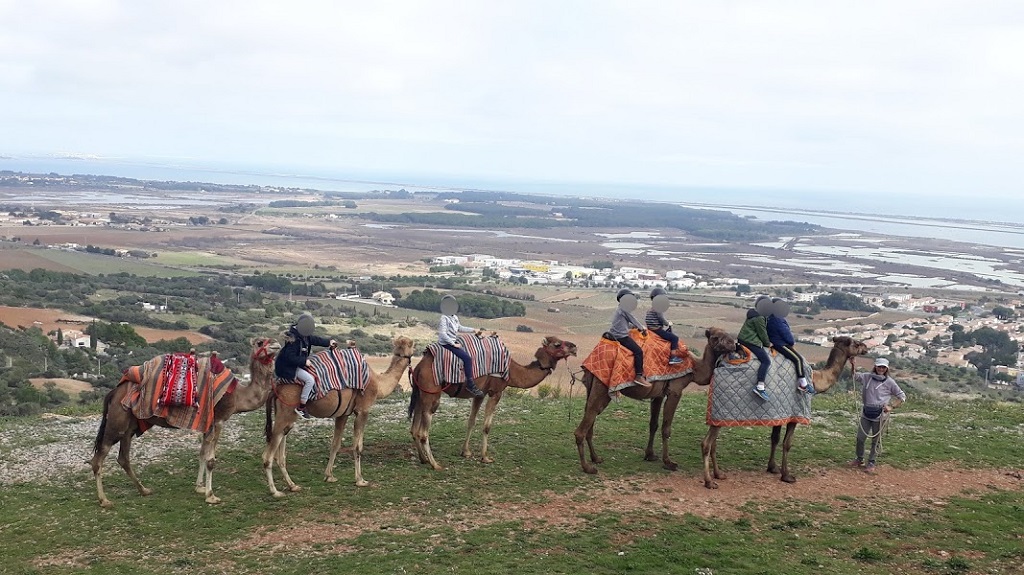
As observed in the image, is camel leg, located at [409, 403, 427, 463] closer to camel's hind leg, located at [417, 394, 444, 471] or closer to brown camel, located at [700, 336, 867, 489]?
camel's hind leg, located at [417, 394, 444, 471]

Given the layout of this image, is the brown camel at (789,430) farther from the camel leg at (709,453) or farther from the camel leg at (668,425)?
the camel leg at (668,425)

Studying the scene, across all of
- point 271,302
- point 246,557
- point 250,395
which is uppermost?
point 250,395

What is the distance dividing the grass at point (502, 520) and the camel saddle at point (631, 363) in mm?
1525

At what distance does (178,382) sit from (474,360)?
451 centimetres

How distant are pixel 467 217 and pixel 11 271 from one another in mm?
114959

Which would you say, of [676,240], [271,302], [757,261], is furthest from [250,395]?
[676,240]

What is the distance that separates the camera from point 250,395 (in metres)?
12.0

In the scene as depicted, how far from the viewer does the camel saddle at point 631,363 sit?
1285 centimetres

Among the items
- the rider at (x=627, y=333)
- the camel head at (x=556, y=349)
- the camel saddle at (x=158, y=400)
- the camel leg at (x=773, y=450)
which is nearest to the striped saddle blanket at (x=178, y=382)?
the camel saddle at (x=158, y=400)

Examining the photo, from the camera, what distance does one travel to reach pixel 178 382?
37.7 ft

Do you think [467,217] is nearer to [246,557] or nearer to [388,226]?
[388,226]

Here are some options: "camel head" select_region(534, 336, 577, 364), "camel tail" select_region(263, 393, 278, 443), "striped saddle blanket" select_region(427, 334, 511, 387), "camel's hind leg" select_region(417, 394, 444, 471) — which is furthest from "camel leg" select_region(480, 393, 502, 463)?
"camel tail" select_region(263, 393, 278, 443)

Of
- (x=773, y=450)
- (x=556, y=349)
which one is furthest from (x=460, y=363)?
(x=773, y=450)

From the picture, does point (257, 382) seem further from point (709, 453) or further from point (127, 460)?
point (709, 453)
